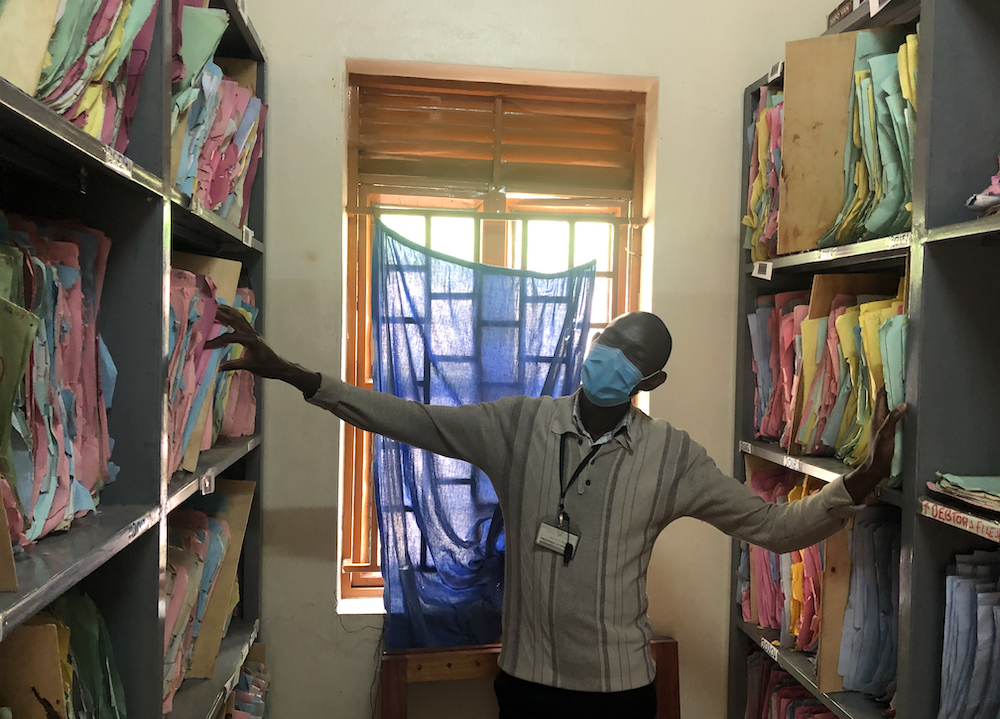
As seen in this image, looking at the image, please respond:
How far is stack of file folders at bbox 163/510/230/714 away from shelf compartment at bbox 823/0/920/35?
1.97m

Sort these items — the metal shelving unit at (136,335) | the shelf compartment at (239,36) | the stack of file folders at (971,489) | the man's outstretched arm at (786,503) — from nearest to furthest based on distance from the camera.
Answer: the metal shelving unit at (136,335)
the stack of file folders at (971,489)
the man's outstretched arm at (786,503)
the shelf compartment at (239,36)

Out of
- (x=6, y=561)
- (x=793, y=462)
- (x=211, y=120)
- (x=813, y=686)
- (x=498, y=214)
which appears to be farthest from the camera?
(x=498, y=214)

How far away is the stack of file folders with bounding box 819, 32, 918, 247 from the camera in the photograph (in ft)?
4.96

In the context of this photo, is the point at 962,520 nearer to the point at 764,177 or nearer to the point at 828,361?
the point at 828,361

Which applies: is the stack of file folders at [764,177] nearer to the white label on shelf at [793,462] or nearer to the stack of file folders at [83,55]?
the white label on shelf at [793,462]

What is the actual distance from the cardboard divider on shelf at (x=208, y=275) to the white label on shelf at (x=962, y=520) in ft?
4.69

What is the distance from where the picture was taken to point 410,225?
2334 millimetres

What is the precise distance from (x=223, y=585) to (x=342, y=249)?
1011 millimetres

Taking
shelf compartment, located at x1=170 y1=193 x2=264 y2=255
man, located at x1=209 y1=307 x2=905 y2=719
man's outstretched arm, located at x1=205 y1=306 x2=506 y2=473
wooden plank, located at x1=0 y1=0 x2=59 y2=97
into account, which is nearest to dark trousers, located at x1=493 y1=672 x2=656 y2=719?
man, located at x1=209 y1=307 x2=905 y2=719

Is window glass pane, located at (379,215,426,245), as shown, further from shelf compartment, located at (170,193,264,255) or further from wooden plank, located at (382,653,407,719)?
wooden plank, located at (382,653,407,719)

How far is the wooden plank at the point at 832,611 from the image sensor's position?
1665mm

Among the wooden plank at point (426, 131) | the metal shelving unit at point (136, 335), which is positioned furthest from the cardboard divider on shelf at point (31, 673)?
the wooden plank at point (426, 131)

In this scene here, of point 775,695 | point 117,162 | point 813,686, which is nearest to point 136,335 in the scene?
point 117,162

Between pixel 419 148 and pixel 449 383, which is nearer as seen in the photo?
pixel 449 383
